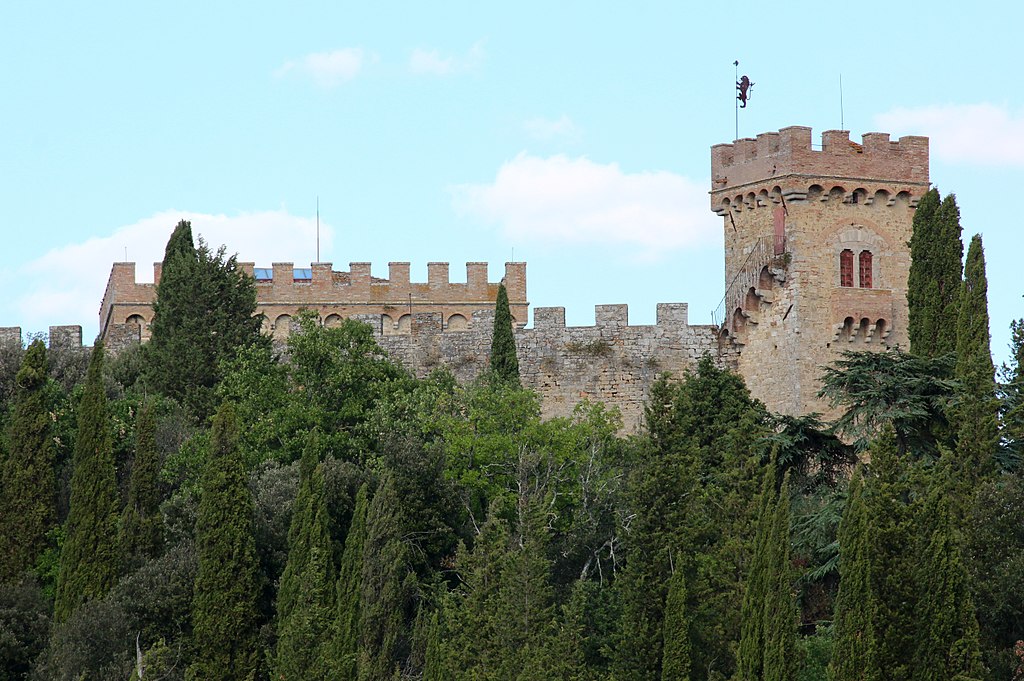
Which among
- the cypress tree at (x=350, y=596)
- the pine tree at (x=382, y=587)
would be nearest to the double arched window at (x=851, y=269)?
the pine tree at (x=382, y=587)

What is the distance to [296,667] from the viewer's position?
31.5 m

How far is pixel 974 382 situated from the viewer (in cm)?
3350

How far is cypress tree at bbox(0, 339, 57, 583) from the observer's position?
3631 cm

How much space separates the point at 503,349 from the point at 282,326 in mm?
9838

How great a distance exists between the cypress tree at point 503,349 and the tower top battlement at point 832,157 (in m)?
4.85

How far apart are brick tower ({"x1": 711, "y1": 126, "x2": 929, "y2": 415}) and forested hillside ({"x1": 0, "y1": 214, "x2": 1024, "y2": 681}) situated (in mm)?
1674

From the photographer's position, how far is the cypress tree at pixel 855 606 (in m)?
28.4

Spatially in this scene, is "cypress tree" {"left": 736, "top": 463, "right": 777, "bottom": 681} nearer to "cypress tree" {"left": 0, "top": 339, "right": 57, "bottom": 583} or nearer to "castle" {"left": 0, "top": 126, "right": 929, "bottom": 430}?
"castle" {"left": 0, "top": 126, "right": 929, "bottom": 430}

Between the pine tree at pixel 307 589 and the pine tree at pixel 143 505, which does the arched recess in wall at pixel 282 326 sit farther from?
the pine tree at pixel 307 589

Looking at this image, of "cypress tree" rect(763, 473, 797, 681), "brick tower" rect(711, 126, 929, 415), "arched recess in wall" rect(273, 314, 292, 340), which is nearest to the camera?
"cypress tree" rect(763, 473, 797, 681)

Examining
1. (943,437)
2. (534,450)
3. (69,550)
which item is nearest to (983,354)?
(943,437)

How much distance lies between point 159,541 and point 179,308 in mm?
7303

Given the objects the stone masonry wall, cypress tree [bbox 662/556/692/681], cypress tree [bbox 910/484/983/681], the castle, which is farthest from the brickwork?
cypress tree [bbox 910/484/983/681]

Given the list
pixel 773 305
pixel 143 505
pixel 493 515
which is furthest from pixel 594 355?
pixel 143 505
